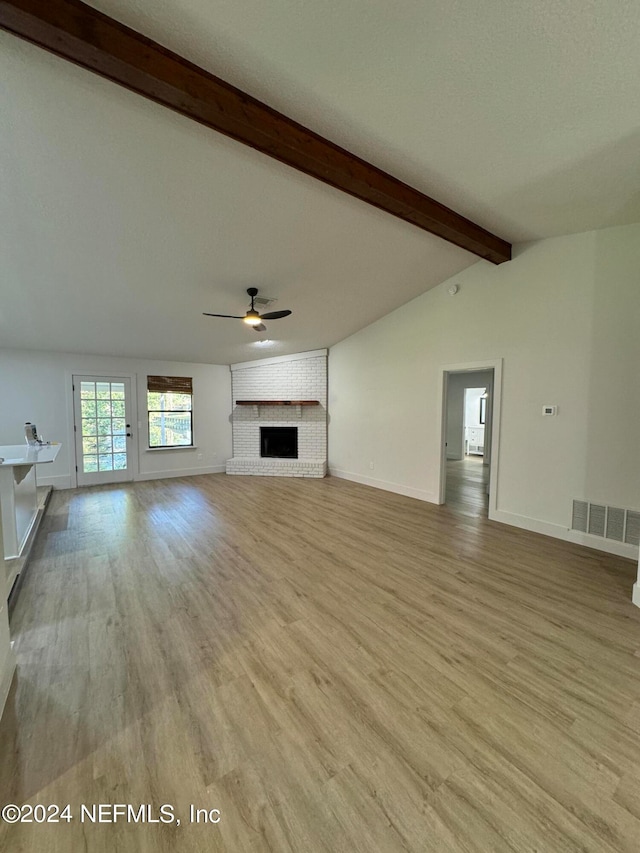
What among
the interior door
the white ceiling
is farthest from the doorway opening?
the interior door

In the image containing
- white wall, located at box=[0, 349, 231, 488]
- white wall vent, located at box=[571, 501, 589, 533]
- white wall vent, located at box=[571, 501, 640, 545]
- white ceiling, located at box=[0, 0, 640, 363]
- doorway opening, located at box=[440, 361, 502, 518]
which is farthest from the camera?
white wall, located at box=[0, 349, 231, 488]

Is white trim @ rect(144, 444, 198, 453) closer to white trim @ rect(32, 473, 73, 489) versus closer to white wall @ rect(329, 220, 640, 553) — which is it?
white trim @ rect(32, 473, 73, 489)

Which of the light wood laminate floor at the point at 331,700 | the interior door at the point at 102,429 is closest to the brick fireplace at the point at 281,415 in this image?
the interior door at the point at 102,429

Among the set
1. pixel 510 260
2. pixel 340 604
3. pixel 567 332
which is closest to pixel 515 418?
pixel 567 332

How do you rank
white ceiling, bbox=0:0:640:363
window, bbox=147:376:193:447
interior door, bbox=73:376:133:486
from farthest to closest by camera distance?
window, bbox=147:376:193:447
interior door, bbox=73:376:133:486
white ceiling, bbox=0:0:640:363

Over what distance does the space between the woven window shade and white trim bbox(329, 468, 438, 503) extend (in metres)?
3.54

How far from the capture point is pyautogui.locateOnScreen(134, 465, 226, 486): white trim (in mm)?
Answer: 6614

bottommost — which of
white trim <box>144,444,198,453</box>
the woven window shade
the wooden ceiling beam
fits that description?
Result: white trim <box>144,444,198,453</box>

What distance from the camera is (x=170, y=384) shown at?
270 inches

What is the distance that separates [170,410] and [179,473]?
1344 mm

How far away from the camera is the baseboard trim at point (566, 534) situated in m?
3.20

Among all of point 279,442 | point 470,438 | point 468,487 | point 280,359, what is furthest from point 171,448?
point 470,438

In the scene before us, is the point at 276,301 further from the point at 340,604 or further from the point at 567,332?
the point at 340,604

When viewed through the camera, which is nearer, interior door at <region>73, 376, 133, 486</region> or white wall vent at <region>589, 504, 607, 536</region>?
white wall vent at <region>589, 504, 607, 536</region>
